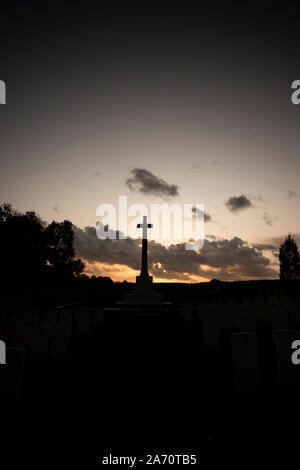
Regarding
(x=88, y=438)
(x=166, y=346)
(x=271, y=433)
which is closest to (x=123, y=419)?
(x=88, y=438)

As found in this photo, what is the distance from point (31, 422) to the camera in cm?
493

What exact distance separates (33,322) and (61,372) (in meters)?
3.50

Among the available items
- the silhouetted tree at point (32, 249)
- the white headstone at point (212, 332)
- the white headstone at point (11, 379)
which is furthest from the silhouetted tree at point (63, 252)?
the white headstone at point (11, 379)

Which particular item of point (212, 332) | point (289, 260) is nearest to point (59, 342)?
point (212, 332)

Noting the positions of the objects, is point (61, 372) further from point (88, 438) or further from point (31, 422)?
point (88, 438)

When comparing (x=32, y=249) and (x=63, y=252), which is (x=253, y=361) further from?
(x=63, y=252)

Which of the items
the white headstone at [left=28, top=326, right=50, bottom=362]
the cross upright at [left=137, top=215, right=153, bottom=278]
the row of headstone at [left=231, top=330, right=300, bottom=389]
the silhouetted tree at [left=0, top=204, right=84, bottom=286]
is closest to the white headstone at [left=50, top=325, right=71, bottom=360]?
the white headstone at [left=28, top=326, right=50, bottom=362]

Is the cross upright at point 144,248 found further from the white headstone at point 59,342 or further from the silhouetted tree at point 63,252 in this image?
the silhouetted tree at point 63,252

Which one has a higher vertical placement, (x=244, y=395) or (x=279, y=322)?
(x=279, y=322)

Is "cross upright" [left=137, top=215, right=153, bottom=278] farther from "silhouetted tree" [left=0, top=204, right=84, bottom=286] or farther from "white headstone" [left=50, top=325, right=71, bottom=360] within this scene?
"white headstone" [left=50, top=325, right=71, bottom=360]

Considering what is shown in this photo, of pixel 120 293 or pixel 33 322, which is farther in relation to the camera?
pixel 120 293

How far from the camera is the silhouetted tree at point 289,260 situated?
51656 millimetres

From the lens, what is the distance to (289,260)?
52.4 metres
